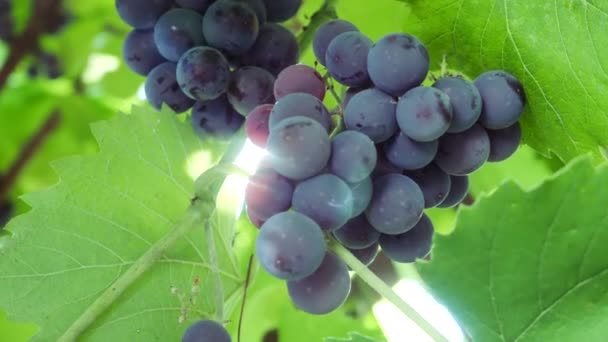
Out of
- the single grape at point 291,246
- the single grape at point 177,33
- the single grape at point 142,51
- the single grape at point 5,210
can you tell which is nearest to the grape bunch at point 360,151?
the single grape at point 291,246

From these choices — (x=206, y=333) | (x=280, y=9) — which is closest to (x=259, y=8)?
(x=280, y=9)

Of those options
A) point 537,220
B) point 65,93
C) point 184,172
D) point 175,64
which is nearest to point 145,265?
point 184,172

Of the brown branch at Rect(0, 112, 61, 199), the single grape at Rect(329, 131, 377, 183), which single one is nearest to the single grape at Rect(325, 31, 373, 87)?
the single grape at Rect(329, 131, 377, 183)

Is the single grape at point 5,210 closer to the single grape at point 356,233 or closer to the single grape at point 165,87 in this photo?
the single grape at point 165,87

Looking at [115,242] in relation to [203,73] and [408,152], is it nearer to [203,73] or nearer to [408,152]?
[203,73]

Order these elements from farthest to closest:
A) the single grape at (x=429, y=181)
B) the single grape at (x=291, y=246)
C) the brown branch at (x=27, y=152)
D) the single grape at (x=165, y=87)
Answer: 1. the brown branch at (x=27, y=152)
2. the single grape at (x=165, y=87)
3. the single grape at (x=429, y=181)
4. the single grape at (x=291, y=246)

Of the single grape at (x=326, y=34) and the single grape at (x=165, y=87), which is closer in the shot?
the single grape at (x=326, y=34)

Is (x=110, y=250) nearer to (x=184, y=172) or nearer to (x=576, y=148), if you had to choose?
(x=184, y=172)
